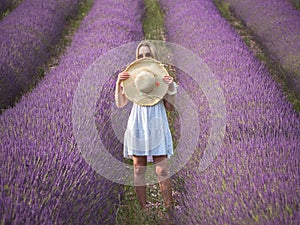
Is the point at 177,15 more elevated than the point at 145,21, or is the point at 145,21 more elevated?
the point at 145,21

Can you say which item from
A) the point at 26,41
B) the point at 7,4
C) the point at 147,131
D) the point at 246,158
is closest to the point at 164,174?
the point at 147,131

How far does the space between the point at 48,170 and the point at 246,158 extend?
3.68ft

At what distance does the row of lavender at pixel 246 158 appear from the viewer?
5.72 feet

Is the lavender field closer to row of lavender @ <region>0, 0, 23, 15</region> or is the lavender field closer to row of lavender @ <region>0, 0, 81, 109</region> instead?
row of lavender @ <region>0, 0, 81, 109</region>

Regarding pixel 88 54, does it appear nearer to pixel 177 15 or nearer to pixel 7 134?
pixel 7 134

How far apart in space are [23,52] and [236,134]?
11.7 ft

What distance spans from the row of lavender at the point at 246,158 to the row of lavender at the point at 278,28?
2.22ft

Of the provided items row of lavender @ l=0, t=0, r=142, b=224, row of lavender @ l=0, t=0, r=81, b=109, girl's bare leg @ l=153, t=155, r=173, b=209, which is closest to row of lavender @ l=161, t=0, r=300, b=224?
girl's bare leg @ l=153, t=155, r=173, b=209

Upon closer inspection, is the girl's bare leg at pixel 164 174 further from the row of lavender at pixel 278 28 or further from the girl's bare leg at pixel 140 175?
the row of lavender at pixel 278 28

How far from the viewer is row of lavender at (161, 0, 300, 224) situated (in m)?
1.74

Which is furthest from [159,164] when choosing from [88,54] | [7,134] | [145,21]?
[145,21]

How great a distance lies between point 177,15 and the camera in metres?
Answer: 7.01

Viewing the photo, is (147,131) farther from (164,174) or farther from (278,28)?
(278,28)

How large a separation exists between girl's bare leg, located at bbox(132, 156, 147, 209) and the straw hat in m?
0.39
